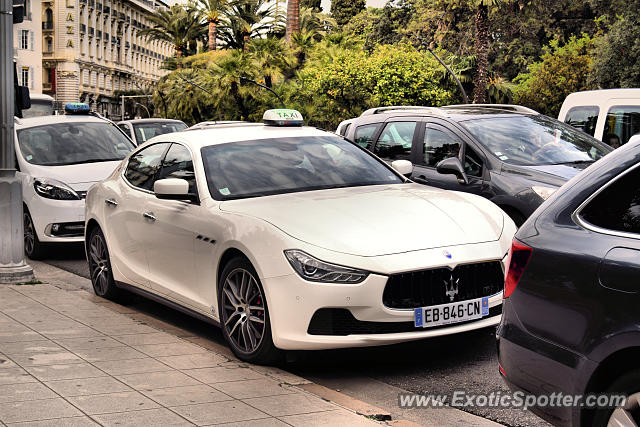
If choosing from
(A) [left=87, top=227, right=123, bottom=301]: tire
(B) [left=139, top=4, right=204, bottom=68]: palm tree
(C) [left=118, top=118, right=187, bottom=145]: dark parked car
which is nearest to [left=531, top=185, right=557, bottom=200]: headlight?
(A) [left=87, top=227, right=123, bottom=301]: tire

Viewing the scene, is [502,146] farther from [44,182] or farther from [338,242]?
[44,182]

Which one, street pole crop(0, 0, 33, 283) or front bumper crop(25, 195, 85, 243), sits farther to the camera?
front bumper crop(25, 195, 85, 243)

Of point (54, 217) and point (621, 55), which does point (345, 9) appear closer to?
point (621, 55)

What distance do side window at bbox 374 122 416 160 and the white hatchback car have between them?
3.69 metres

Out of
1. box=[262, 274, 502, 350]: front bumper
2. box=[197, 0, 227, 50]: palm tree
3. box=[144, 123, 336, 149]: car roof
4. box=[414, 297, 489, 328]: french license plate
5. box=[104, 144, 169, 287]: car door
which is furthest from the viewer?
box=[197, 0, 227, 50]: palm tree

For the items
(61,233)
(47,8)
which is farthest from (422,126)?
(47,8)

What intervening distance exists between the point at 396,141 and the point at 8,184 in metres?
4.05

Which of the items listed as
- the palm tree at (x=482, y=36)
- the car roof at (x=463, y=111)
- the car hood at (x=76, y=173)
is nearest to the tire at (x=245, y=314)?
the car roof at (x=463, y=111)

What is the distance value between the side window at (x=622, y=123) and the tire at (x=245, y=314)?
9.71 m

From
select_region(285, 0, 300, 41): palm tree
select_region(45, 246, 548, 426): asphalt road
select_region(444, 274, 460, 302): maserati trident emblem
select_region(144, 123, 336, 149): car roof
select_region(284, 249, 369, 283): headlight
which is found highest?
select_region(285, 0, 300, 41): palm tree

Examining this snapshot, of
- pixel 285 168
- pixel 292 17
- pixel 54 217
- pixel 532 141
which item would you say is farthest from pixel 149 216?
pixel 292 17

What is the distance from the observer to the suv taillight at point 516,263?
3871 millimetres

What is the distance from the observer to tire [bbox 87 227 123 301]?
332 inches

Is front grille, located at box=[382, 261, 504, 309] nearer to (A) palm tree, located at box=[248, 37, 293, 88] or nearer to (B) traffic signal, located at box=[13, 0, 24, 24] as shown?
(B) traffic signal, located at box=[13, 0, 24, 24]
